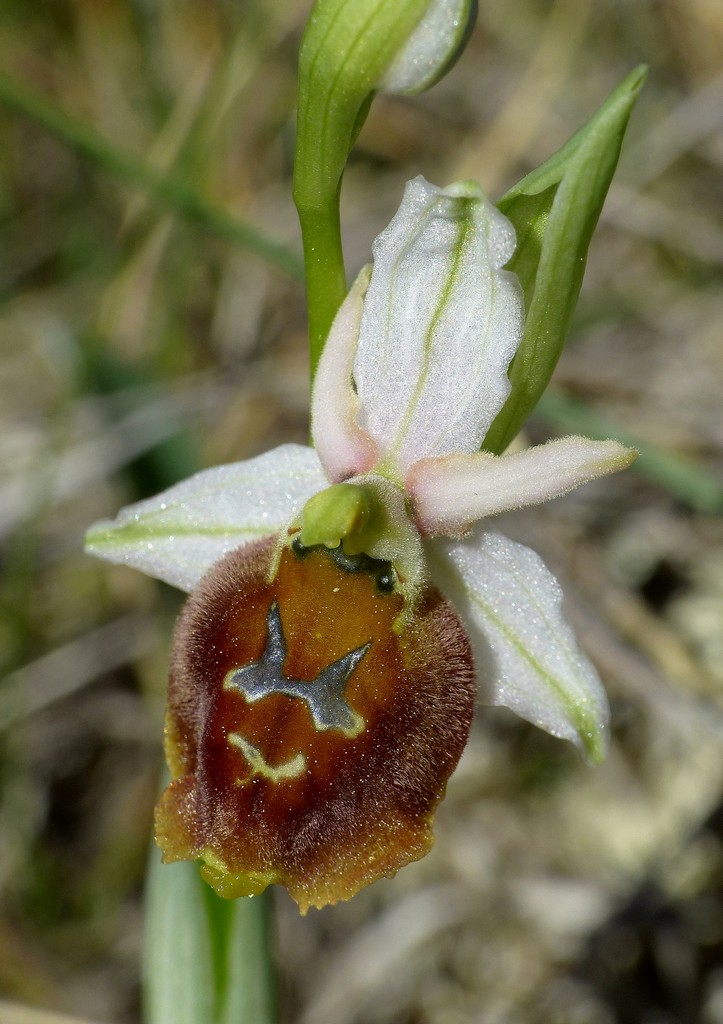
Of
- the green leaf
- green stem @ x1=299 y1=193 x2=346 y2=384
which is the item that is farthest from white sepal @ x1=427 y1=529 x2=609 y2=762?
green stem @ x1=299 y1=193 x2=346 y2=384

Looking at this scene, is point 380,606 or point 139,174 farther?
point 139,174

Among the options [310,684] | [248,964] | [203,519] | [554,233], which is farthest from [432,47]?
[248,964]

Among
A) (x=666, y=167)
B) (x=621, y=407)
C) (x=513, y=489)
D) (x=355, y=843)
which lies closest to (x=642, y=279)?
(x=666, y=167)

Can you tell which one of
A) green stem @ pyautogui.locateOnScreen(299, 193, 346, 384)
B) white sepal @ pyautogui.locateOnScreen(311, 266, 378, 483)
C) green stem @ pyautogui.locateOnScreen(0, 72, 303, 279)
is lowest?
green stem @ pyautogui.locateOnScreen(0, 72, 303, 279)

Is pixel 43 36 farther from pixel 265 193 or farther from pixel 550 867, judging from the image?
pixel 550 867

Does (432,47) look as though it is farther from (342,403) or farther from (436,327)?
(342,403)

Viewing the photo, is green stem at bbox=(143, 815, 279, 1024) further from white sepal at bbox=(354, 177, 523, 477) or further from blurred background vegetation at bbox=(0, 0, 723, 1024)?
white sepal at bbox=(354, 177, 523, 477)

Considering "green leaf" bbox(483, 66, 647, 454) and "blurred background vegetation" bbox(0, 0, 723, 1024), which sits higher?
"green leaf" bbox(483, 66, 647, 454)

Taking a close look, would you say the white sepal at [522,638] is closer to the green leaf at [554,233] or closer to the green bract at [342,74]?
the green leaf at [554,233]
